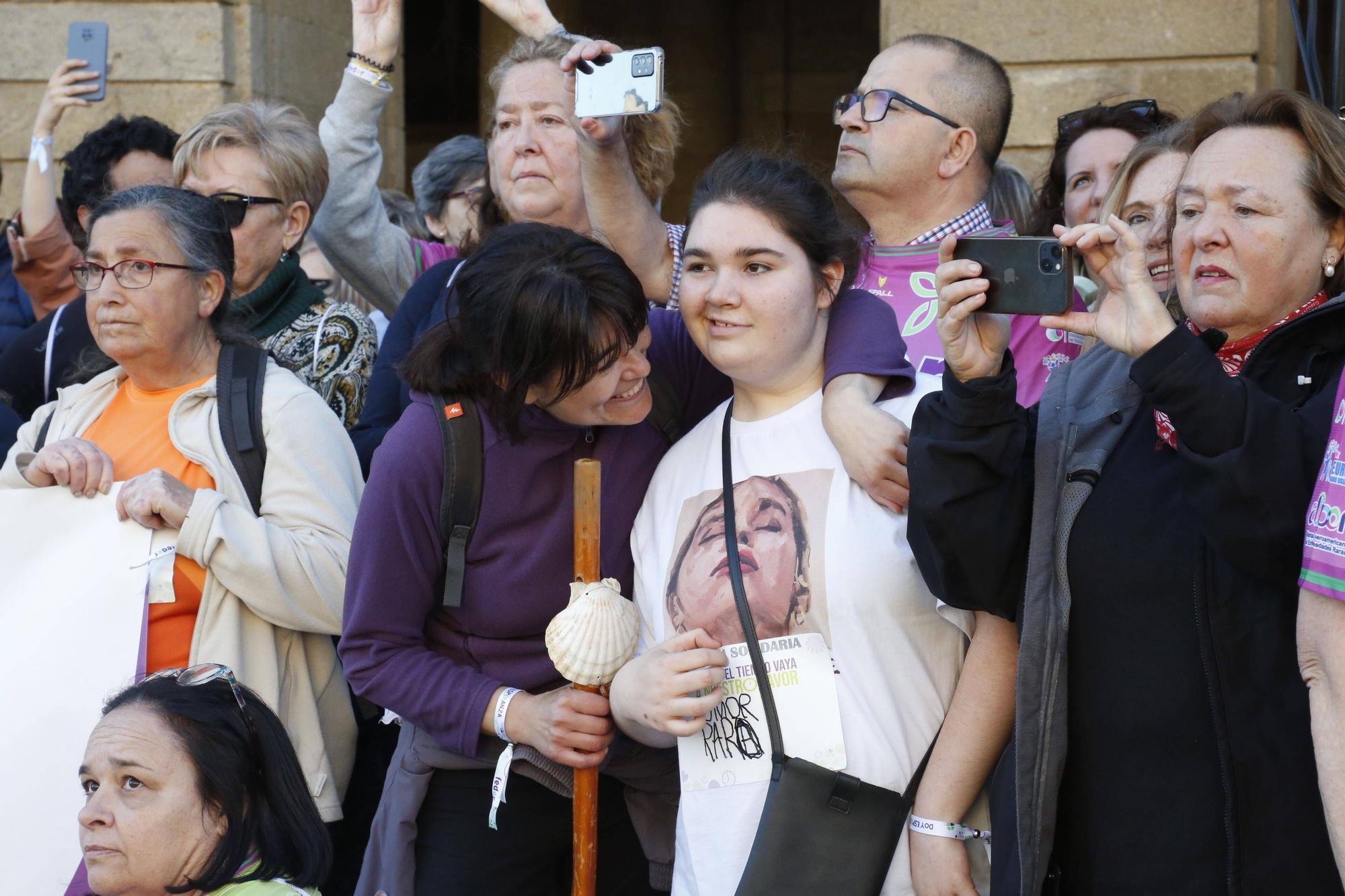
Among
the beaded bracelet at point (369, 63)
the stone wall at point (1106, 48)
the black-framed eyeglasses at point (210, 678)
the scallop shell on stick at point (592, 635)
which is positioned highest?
the stone wall at point (1106, 48)

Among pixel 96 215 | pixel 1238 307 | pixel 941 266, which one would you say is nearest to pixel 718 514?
pixel 941 266

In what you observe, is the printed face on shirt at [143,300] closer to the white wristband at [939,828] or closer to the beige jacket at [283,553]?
the beige jacket at [283,553]

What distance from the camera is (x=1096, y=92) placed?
5.10 meters

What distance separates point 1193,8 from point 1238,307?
323cm

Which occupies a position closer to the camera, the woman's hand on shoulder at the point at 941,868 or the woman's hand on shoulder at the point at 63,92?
the woman's hand on shoulder at the point at 941,868

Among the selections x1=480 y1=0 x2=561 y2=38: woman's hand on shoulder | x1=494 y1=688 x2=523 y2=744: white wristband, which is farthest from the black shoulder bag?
x1=480 y1=0 x2=561 y2=38: woman's hand on shoulder

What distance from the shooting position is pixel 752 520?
2.44m

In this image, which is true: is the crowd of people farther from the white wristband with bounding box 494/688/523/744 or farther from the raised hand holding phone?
the raised hand holding phone

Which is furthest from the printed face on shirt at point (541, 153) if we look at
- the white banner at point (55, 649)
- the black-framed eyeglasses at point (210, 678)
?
the black-framed eyeglasses at point (210, 678)

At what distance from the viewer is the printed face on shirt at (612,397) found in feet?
8.55

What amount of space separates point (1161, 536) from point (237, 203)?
2534 mm

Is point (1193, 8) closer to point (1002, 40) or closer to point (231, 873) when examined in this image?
point (1002, 40)

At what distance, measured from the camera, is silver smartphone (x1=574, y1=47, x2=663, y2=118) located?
8.71 feet

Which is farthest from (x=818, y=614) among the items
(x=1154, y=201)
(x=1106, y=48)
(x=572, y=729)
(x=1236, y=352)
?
(x=1106, y=48)
